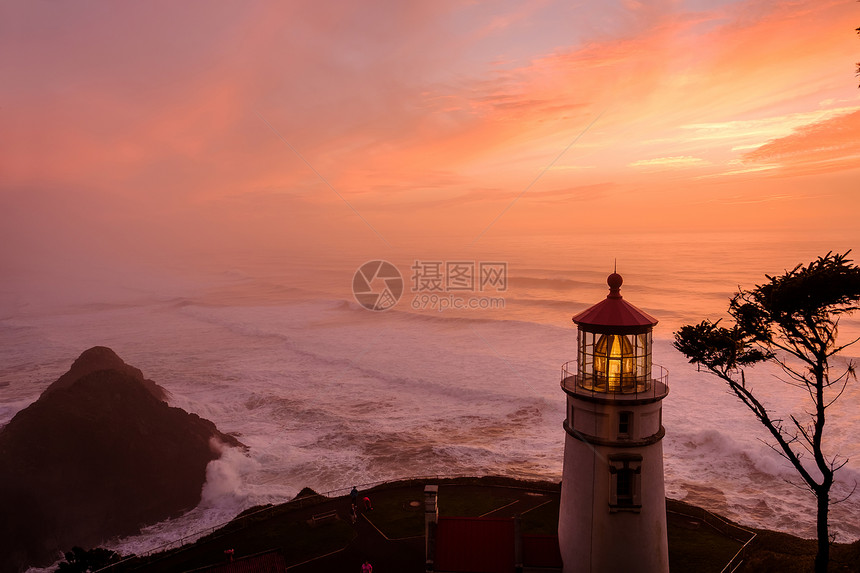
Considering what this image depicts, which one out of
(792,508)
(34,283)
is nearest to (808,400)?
(792,508)

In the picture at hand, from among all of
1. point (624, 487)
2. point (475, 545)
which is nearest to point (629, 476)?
point (624, 487)

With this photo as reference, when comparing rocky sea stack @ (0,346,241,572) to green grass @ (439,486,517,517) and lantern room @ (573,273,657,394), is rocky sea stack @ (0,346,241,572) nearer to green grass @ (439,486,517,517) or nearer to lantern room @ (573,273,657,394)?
green grass @ (439,486,517,517)

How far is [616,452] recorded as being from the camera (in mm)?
9891

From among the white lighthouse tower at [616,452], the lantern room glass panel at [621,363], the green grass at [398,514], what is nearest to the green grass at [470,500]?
the green grass at [398,514]

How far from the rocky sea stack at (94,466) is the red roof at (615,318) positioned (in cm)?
2087

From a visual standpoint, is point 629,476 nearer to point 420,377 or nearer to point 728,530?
point 728,530

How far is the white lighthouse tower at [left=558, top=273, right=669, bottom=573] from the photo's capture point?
986 centimetres

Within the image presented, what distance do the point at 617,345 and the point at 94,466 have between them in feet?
80.8

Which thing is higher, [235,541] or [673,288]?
[673,288]

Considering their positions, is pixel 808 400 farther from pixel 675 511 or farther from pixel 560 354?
pixel 675 511

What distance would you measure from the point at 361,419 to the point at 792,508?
74.3 ft

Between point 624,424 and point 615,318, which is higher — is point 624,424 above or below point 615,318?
below

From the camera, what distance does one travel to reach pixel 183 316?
78.5 meters

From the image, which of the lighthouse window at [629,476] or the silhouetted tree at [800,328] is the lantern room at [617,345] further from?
the lighthouse window at [629,476]
